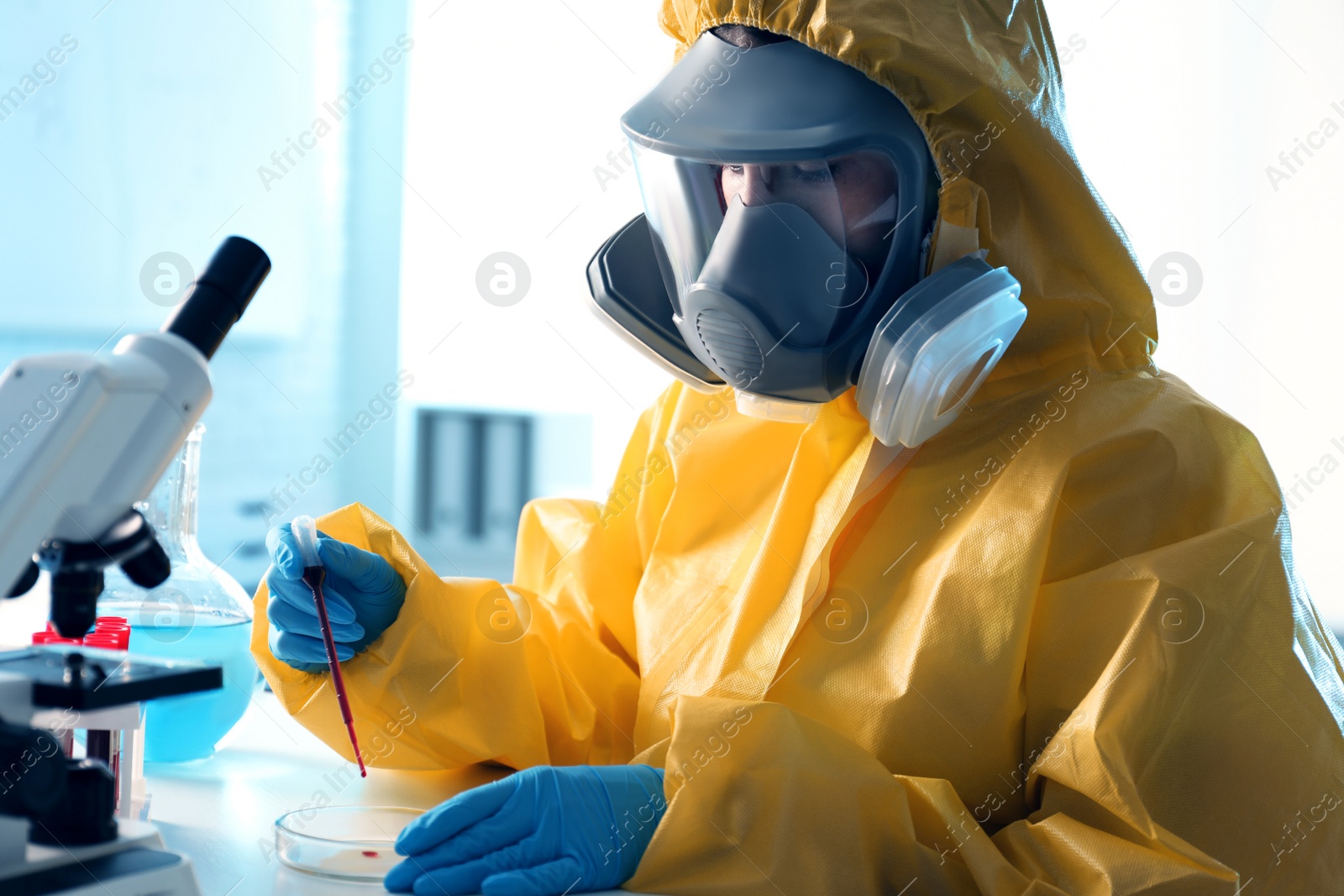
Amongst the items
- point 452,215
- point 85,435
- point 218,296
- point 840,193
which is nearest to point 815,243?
point 840,193

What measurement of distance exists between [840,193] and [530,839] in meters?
0.68

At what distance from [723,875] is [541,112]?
A: 2548 millimetres

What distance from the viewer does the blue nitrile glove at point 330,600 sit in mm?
1087

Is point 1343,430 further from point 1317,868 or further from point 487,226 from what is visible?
point 487,226

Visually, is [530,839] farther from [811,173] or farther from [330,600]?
[811,173]

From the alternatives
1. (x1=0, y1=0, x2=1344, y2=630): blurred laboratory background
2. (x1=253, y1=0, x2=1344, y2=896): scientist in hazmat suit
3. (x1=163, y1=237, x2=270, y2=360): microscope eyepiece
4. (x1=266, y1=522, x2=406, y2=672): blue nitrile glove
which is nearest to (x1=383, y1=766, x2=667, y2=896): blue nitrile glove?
(x1=253, y1=0, x2=1344, y2=896): scientist in hazmat suit

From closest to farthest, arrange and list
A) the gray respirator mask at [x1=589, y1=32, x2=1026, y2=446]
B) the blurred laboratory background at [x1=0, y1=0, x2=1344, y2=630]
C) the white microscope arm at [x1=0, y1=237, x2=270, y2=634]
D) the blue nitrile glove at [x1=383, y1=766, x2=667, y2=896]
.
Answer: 1. the white microscope arm at [x1=0, y1=237, x2=270, y2=634]
2. the blue nitrile glove at [x1=383, y1=766, x2=667, y2=896]
3. the gray respirator mask at [x1=589, y1=32, x2=1026, y2=446]
4. the blurred laboratory background at [x1=0, y1=0, x2=1344, y2=630]

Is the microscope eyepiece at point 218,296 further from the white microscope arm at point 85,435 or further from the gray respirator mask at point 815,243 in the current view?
the gray respirator mask at point 815,243

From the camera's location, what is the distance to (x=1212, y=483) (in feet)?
3.32

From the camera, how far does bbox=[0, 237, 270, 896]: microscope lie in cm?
58

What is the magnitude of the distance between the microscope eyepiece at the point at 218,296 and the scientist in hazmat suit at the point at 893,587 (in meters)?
0.44

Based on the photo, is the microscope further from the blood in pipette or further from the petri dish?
the blood in pipette

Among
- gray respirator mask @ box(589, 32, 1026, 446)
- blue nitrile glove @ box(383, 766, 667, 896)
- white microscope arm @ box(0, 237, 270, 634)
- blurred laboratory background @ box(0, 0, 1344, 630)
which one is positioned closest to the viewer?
white microscope arm @ box(0, 237, 270, 634)

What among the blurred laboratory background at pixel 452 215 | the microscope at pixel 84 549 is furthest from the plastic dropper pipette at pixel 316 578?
the blurred laboratory background at pixel 452 215
